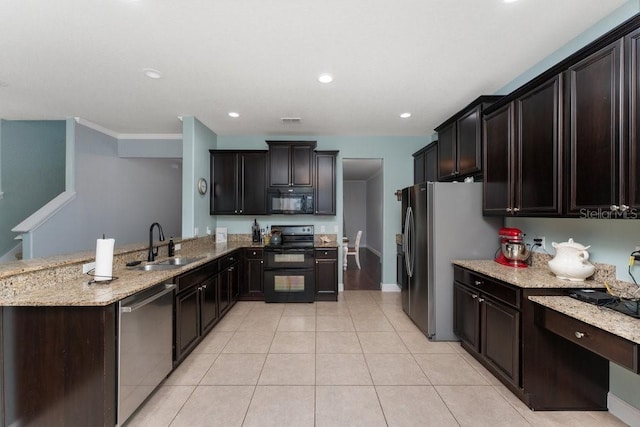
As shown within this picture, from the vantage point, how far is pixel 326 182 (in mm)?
4492

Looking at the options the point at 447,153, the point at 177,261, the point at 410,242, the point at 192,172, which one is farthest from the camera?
the point at 192,172

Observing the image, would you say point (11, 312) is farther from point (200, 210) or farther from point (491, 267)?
point (491, 267)

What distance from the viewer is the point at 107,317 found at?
1.57 m

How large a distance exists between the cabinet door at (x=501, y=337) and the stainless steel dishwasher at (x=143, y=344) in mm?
2707

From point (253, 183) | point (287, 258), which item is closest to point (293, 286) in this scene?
point (287, 258)

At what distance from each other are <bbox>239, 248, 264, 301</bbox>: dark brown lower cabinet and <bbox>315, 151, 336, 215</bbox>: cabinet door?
1.26 metres

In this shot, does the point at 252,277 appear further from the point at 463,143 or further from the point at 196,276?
the point at 463,143

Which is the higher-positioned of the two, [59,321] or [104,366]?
[59,321]

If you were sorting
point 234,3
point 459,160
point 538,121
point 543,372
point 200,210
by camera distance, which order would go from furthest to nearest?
point 200,210, point 459,160, point 538,121, point 543,372, point 234,3

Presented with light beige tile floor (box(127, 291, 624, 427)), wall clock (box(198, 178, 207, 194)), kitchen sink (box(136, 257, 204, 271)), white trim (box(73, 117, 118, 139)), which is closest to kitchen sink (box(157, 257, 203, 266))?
kitchen sink (box(136, 257, 204, 271))

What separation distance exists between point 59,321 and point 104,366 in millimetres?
376

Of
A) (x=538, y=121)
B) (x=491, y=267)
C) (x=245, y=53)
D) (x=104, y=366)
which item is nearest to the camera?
(x=104, y=366)

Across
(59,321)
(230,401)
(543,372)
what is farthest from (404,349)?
(59,321)

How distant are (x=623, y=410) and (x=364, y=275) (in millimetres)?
4293
